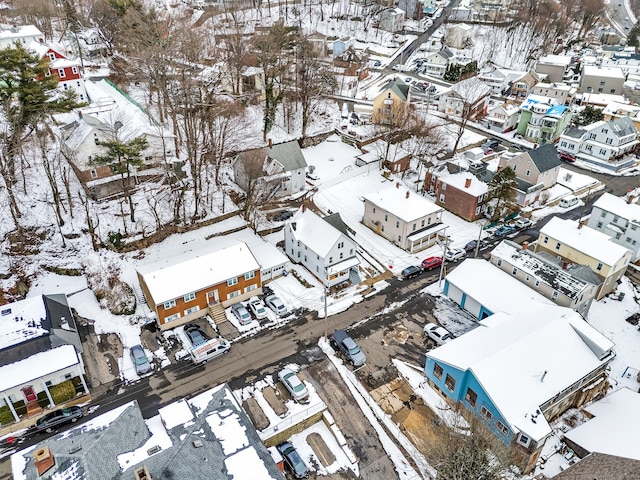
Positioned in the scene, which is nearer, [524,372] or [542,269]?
[524,372]

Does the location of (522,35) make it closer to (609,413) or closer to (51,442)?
(609,413)

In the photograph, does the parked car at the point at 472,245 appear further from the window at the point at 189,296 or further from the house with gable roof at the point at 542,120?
the house with gable roof at the point at 542,120

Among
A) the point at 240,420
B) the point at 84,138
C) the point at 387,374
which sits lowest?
the point at 387,374

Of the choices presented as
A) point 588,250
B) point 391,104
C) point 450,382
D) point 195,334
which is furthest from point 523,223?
point 195,334

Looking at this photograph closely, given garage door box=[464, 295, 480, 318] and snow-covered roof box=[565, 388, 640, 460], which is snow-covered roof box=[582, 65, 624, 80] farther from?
snow-covered roof box=[565, 388, 640, 460]

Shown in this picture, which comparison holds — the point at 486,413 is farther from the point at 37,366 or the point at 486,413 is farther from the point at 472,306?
the point at 37,366

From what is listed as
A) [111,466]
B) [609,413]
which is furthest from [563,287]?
[111,466]
